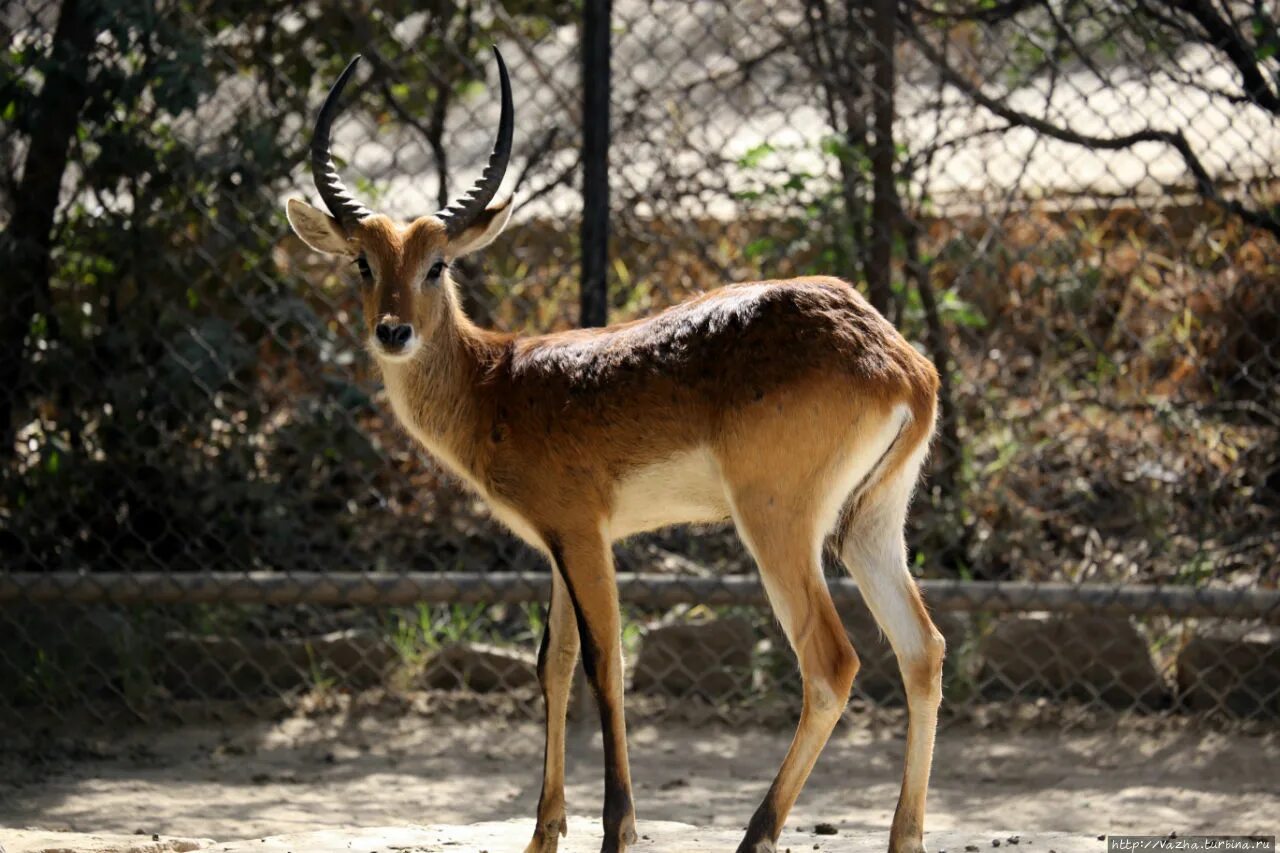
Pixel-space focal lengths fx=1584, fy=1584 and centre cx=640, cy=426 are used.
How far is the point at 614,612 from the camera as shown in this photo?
4457mm

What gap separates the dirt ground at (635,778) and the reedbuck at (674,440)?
4.78 feet

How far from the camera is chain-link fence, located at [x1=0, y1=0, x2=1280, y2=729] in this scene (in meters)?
6.80

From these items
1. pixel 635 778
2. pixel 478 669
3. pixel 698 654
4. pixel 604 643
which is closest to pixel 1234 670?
pixel 698 654

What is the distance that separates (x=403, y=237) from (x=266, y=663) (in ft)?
10.0

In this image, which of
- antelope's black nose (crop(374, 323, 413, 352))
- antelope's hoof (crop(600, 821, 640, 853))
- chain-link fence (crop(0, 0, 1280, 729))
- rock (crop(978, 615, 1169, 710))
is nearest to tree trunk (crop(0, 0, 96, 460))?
chain-link fence (crop(0, 0, 1280, 729))

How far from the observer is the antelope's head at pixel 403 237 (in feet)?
15.6

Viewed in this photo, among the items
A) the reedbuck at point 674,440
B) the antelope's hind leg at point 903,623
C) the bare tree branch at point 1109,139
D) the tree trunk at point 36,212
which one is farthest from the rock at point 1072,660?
the tree trunk at point 36,212

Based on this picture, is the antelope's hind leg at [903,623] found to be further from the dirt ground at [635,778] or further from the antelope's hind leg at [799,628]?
the dirt ground at [635,778]

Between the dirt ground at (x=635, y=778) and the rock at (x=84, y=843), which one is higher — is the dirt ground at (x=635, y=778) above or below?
below

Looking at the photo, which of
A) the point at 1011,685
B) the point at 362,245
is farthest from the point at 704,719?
the point at 362,245

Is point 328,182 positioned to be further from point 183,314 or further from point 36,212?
point 36,212

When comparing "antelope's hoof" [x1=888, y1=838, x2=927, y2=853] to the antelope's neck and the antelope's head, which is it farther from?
the antelope's head

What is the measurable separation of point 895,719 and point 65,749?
3546 millimetres

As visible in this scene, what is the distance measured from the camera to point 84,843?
4758 mm
